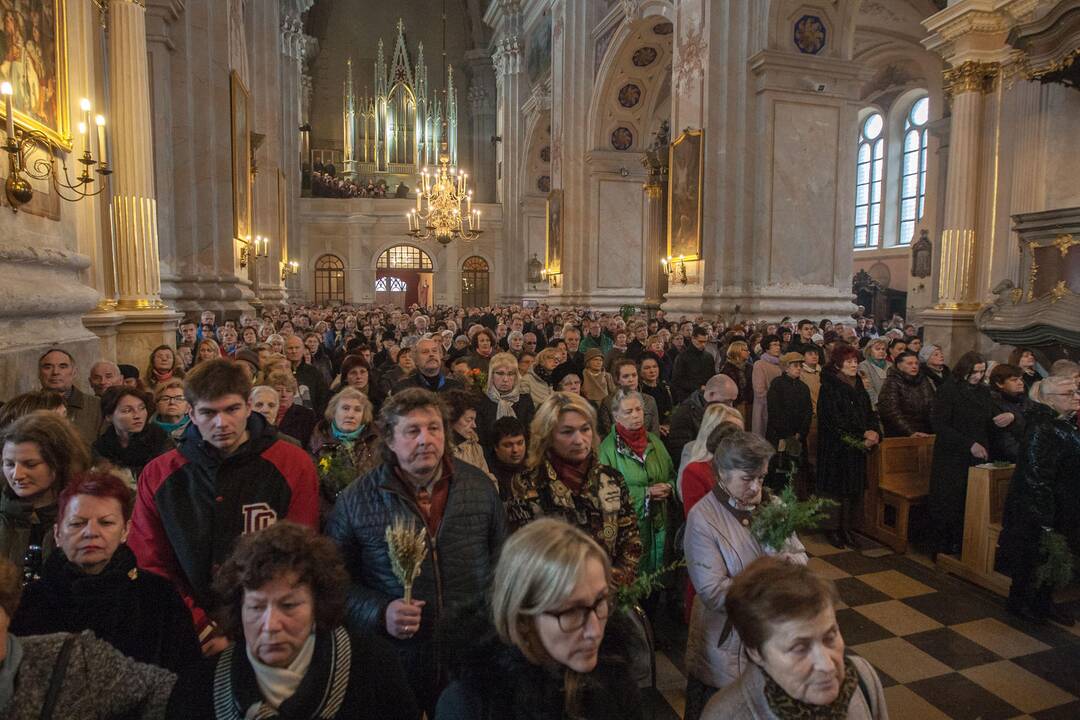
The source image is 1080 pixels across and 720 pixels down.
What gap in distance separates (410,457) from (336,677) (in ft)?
2.93

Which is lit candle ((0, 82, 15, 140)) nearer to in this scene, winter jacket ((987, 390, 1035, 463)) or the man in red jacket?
the man in red jacket

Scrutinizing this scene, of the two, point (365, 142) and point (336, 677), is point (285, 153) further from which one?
point (336, 677)

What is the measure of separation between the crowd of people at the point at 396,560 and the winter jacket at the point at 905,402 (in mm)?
1794

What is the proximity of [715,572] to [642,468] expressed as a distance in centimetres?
114

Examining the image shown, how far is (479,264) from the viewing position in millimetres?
35188

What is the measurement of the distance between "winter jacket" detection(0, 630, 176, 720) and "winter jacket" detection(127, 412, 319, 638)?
2.05ft

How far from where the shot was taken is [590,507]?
313cm

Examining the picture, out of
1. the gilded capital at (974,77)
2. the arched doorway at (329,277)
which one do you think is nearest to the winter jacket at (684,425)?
the gilded capital at (974,77)

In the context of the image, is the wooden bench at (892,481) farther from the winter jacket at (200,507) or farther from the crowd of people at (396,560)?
the winter jacket at (200,507)

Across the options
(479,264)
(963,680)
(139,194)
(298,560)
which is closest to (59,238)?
(139,194)

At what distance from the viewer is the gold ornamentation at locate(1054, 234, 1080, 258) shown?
9.06 meters

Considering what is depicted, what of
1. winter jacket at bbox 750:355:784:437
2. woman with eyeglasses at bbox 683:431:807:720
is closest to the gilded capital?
winter jacket at bbox 750:355:784:437

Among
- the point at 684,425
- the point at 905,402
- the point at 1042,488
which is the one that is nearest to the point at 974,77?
the point at 905,402

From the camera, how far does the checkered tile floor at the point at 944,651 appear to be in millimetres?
3576
